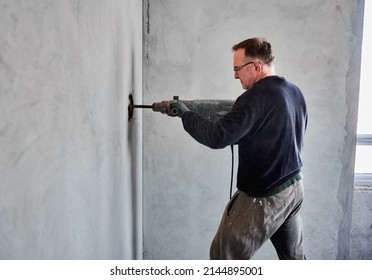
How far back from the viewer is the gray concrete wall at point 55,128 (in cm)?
41

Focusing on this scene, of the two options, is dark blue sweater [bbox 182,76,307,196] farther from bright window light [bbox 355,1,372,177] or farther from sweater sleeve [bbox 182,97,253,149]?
bright window light [bbox 355,1,372,177]

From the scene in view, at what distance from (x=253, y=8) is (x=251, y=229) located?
1.50 meters

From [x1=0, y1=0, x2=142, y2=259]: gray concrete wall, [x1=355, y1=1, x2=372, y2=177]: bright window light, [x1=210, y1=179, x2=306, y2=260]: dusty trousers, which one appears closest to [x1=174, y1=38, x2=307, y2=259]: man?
[x1=210, y1=179, x2=306, y2=260]: dusty trousers

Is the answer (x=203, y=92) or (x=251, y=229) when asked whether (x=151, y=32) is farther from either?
(x=251, y=229)

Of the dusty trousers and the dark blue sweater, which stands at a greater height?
the dark blue sweater

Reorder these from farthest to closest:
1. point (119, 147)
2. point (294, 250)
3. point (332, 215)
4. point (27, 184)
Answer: point (332, 215) < point (294, 250) < point (119, 147) < point (27, 184)

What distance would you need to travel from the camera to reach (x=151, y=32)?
2.21m

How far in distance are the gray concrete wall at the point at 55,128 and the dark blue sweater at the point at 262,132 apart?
1.36 ft

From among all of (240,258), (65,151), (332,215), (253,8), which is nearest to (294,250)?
(240,258)

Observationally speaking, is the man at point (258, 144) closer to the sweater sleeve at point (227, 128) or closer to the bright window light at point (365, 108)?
the sweater sleeve at point (227, 128)

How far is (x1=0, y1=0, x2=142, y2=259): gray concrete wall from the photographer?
414 mm

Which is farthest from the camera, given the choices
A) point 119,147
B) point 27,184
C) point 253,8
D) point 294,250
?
point 253,8

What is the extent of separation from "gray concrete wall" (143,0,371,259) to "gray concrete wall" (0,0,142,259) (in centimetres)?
123

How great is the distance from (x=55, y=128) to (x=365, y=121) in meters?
2.39
